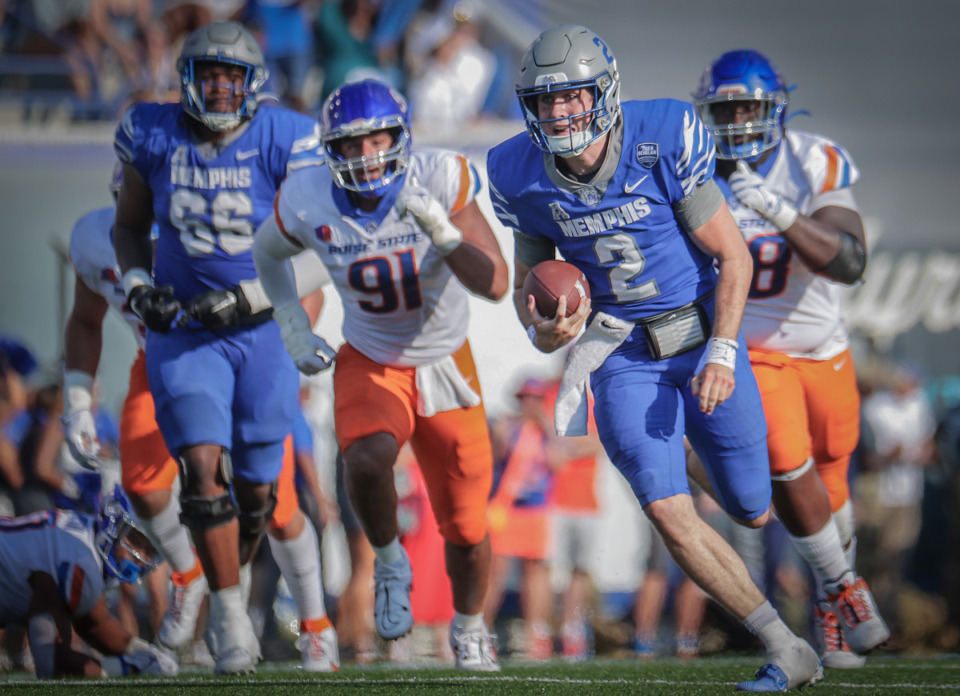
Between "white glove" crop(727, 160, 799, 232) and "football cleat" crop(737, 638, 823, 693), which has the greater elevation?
"white glove" crop(727, 160, 799, 232)

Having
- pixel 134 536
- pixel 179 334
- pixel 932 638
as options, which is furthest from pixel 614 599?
pixel 179 334

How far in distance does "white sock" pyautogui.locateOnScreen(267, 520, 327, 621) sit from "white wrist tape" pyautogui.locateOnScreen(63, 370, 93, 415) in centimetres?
97

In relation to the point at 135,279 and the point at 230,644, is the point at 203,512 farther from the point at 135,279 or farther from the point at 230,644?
the point at 135,279

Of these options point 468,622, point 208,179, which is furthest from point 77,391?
point 468,622

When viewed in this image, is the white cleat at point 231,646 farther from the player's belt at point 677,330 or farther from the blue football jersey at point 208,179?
the player's belt at point 677,330

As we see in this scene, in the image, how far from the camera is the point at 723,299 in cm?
331

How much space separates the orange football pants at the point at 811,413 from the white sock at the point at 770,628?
1.02m

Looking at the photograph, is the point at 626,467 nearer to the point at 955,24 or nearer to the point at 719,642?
the point at 719,642

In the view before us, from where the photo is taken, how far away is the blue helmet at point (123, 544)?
4609mm

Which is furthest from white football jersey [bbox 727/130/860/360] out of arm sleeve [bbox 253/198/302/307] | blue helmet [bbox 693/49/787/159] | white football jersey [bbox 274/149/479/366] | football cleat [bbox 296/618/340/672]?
football cleat [bbox 296/618/340/672]

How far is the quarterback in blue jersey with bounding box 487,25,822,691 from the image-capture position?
3.20 m

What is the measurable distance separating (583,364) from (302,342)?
1041 millimetres

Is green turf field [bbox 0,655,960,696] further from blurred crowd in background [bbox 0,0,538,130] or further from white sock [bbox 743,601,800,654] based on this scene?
blurred crowd in background [bbox 0,0,538,130]

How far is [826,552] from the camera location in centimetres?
413
